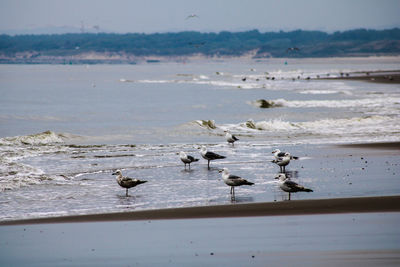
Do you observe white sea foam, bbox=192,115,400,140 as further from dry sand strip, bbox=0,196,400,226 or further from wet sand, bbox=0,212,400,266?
wet sand, bbox=0,212,400,266

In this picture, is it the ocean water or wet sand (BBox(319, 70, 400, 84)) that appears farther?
wet sand (BBox(319, 70, 400, 84))

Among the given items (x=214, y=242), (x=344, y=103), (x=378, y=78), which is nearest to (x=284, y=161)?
(x=214, y=242)

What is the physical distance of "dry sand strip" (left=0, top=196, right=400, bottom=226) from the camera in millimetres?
12195

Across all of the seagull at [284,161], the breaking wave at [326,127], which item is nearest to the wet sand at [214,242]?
the seagull at [284,161]

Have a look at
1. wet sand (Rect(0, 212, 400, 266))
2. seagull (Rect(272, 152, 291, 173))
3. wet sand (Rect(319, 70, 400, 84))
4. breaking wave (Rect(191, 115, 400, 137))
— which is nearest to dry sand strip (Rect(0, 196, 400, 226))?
wet sand (Rect(0, 212, 400, 266))

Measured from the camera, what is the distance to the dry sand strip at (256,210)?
40.0 ft

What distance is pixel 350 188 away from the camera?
15.0 metres

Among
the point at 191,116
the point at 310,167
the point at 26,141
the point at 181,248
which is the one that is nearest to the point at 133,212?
the point at 181,248

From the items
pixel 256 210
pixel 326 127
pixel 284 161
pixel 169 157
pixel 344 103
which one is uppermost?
pixel 256 210

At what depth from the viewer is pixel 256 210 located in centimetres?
1264

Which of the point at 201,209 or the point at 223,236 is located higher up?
the point at 223,236

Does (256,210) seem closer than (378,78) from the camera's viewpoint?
Yes

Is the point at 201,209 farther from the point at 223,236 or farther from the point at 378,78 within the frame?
the point at 378,78

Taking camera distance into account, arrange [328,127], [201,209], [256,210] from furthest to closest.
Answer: [328,127]
[201,209]
[256,210]
